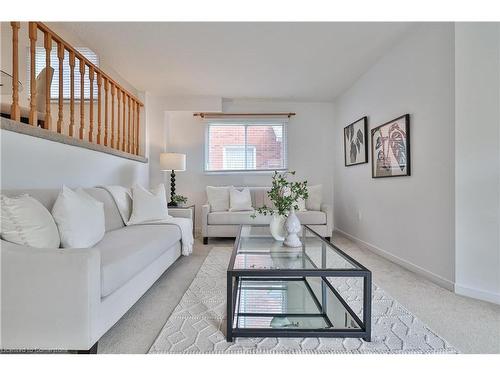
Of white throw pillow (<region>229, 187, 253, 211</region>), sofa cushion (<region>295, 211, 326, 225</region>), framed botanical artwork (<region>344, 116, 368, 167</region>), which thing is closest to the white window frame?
white throw pillow (<region>229, 187, 253, 211</region>)

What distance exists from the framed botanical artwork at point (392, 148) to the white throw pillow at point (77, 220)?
284 centimetres

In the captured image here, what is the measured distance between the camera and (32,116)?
227cm

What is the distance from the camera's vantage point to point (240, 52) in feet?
10.4

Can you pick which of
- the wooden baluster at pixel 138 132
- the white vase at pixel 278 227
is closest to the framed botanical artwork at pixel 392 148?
the white vase at pixel 278 227

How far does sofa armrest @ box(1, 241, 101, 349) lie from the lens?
4.15 ft

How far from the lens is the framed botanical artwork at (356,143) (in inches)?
147

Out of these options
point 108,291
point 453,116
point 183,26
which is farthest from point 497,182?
point 183,26

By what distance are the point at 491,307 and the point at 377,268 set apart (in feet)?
3.19

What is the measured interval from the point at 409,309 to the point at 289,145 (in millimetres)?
3605

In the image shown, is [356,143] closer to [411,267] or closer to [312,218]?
[312,218]

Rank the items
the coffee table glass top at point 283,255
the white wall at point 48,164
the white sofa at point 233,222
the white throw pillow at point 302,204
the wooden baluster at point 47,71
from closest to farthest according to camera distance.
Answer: the coffee table glass top at point 283,255 → the white wall at point 48,164 → the wooden baluster at point 47,71 → the white sofa at point 233,222 → the white throw pillow at point 302,204

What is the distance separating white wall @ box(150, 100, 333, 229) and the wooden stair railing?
70cm

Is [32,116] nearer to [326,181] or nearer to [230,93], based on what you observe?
[230,93]

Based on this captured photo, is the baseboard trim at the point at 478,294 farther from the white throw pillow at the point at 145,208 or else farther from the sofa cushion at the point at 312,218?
the white throw pillow at the point at 145,208
